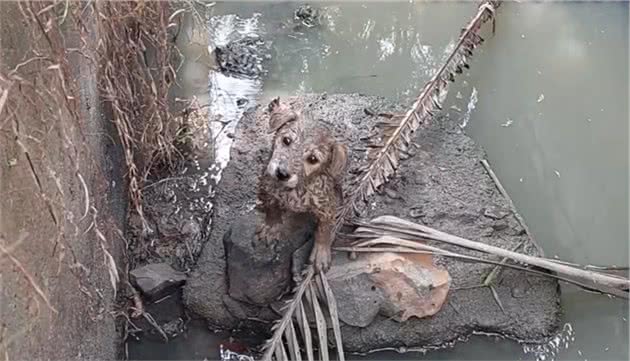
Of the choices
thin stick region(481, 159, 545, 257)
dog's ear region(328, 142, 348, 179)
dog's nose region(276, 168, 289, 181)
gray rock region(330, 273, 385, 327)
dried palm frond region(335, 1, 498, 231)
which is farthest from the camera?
thin stick region(481, 159, 545, 257)

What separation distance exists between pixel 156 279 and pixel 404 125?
105cm

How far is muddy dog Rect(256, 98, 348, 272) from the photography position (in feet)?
8.49

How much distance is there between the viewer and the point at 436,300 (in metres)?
2.91

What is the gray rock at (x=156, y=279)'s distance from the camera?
289 centimetres

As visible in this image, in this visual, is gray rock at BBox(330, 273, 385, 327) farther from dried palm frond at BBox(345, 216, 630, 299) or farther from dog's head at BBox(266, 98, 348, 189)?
dog's head at BBox(266, 98, 348, 189)

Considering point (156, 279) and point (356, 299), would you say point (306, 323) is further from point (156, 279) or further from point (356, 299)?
point (156, 279)

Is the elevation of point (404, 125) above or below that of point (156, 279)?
above

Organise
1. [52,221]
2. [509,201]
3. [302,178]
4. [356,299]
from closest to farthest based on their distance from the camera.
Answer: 1. [52,221]
2. [302,178]
3. [356,299]
4. [509,201]

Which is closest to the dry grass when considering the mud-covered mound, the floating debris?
the mud-covered mound

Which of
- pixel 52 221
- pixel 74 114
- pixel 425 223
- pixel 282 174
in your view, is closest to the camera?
pixel 52 221

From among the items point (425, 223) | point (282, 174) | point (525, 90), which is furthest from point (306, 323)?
point (525, 90)

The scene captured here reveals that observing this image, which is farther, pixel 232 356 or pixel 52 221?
pixel 232 356

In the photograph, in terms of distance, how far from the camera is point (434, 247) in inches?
115

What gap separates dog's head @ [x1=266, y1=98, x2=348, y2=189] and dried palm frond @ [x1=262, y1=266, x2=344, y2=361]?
0.35 m
